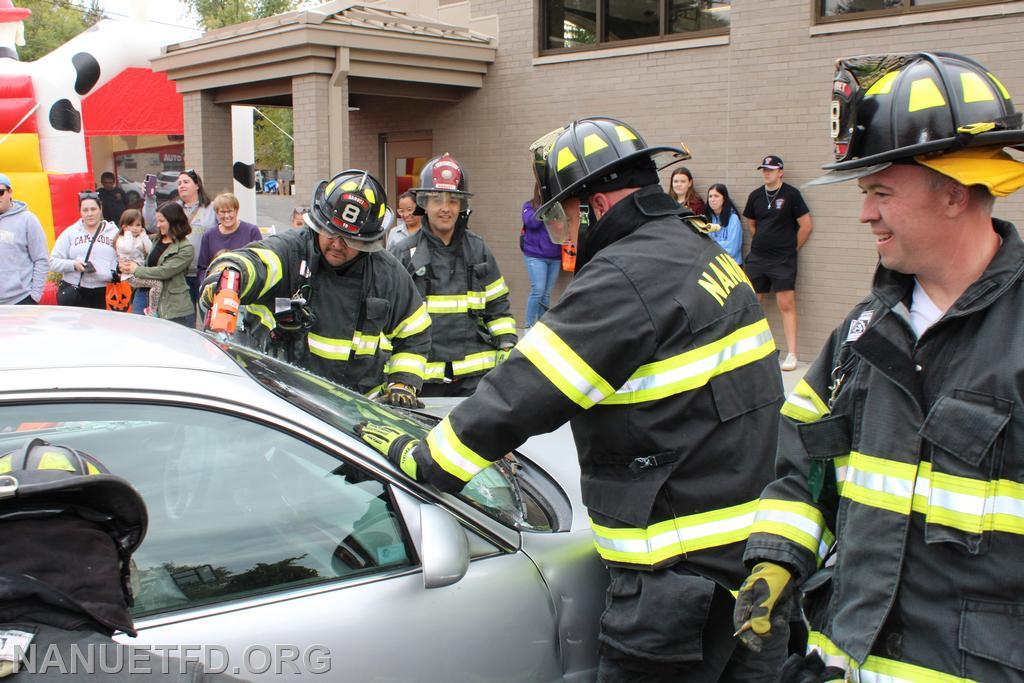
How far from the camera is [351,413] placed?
9.41 feet

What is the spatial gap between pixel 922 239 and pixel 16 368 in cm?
197

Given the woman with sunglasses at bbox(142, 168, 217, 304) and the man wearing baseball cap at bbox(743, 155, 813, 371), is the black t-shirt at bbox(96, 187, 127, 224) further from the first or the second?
the man wearing baseball cap at bbox(743, 155, 813, 371)

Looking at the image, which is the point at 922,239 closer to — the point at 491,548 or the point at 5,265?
the point at 491,548

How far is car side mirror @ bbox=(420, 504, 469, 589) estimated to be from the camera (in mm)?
2338

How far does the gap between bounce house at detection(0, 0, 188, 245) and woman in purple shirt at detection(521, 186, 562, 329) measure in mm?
7771

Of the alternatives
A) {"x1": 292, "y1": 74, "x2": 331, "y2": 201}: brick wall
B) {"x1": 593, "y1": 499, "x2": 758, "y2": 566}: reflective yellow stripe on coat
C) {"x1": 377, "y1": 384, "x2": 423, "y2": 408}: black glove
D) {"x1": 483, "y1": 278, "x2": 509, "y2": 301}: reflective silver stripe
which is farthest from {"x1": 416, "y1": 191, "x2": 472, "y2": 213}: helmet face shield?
{"x1": 292, "y1": 74, "x2": 331, "y2": 201}: brick wall

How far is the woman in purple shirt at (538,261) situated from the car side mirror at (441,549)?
23.0ft

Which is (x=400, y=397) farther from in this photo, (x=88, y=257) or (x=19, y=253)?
(x=88, y=257)

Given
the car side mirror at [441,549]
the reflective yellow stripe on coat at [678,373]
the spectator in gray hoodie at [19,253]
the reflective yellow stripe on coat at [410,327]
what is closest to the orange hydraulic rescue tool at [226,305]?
the reflective yellow stripe on coat at [410,327]

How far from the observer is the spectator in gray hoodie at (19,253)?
769 centimetres

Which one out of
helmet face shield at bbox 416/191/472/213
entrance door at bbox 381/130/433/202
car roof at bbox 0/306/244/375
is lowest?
car roof at bbox 0/306/244/375

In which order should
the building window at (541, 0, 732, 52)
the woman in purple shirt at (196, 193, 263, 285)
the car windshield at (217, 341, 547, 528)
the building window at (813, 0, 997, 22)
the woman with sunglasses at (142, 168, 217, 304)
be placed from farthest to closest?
the building window at (541, 0, 732, 52), the woman with sunglasses at (142, 168, 217, 304), the woman in purple shirt at (196, 193, 263, 285), the building window at (813, 0, 997, 22), the car windshield at (217, 341, 547, 528)

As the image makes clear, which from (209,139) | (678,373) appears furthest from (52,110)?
(678,373)

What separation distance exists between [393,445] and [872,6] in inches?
281
